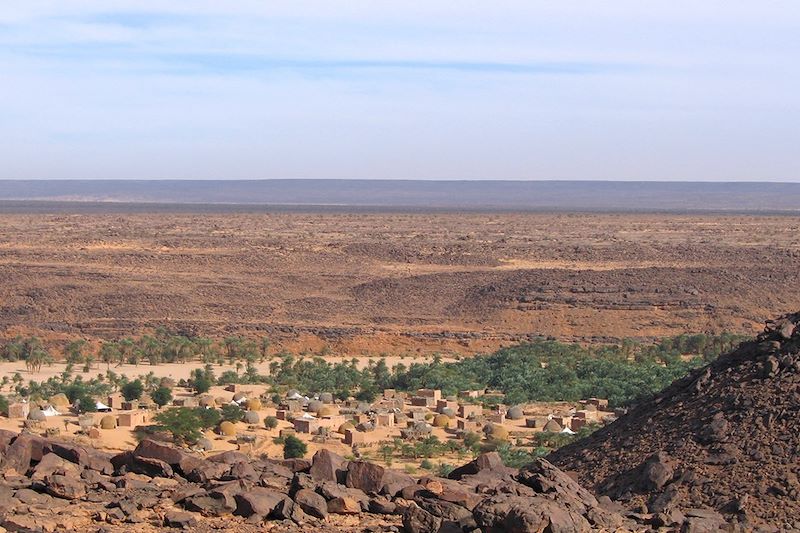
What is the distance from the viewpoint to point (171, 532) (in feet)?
33.4

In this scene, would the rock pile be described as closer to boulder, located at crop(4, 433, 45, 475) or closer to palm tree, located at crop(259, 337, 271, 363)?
boulder, located at crop(4, 433, 45, 475)

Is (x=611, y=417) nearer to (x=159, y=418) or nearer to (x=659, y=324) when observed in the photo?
(x=159, y=418)

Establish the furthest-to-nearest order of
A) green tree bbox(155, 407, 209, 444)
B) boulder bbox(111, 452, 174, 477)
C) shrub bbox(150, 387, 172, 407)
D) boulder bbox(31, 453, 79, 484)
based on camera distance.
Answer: shrub bbox(150, 387, 172, 407), green tree bbox(155, 407, 209, 444), boulder bbox(111, 452, 174, 477), boulder bbox(31, 453, 79, 484)

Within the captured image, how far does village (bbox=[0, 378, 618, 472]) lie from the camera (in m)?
22.1

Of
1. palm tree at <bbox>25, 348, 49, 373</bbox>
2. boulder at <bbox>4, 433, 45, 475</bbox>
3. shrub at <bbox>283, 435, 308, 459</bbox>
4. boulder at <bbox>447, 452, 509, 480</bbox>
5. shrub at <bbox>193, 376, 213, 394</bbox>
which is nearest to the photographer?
boulder at <bbox>4, 433, 45, 475</bbox>

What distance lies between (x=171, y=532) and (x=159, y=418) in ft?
41.7

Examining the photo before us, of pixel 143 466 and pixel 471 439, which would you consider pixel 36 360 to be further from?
pixel 143 466

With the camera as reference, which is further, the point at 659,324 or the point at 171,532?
the point at 659,324

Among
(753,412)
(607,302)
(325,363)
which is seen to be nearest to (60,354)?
(325,363)

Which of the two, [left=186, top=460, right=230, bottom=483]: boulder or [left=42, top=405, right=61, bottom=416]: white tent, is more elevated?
[left=186, top=460, right=230, bottom=483]: boulder

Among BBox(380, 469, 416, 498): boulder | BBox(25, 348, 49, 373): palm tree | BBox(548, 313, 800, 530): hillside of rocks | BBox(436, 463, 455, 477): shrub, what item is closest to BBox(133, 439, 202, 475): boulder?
BBox(380, 469, 416, 498): boulder

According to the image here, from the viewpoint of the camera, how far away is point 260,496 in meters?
10.8

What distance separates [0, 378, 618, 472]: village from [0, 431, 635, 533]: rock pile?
7970 mm

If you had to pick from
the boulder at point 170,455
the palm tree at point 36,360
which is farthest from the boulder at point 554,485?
the palm tree at point 36,360
